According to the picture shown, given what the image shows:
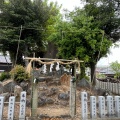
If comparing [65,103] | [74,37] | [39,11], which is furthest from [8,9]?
[65,103]

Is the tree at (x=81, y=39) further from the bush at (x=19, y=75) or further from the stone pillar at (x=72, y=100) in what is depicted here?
the stone pillar at (x=72, y=100)

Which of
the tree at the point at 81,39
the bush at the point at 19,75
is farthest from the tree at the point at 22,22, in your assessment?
the bush at the point at 19,75

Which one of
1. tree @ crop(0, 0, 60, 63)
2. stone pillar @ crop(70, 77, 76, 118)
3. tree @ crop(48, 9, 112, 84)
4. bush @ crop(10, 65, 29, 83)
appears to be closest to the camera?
stone pillar @ crop(70, 77, 76, 118)

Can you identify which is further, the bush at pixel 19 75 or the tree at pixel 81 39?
the tree at pixel 81 39

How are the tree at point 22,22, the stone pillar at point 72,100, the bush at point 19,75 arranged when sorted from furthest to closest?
1. the tree at point 22,22
2. the bush at point 19,75
3. the stone pillar at point 72,100

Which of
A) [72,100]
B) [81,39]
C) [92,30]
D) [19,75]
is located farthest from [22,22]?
[72,100]

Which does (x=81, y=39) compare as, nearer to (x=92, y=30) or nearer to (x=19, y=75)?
(x=92, y=30)

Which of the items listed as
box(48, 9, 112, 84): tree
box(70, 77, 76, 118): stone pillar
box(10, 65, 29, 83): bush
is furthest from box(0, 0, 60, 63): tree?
box(70, 77, 76, 118): stone pillar

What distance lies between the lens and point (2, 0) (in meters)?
15.2

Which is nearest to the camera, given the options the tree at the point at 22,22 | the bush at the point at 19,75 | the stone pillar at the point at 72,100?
the stone pillar at the point at 72,100

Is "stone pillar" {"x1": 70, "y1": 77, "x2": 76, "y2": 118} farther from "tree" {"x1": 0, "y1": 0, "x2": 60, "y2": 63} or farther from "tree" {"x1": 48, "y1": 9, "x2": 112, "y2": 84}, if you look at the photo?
"tree" {"x1": 0, "y1": 0, "x2": 60, "y2": 63}

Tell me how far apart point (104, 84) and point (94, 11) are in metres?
7.15

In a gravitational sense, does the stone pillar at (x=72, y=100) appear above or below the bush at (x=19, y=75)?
below

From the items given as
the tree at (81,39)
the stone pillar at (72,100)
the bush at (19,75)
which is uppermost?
the tree at (81,39)
